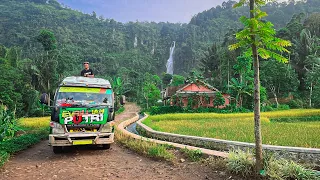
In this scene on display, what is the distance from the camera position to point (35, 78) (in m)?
31.3

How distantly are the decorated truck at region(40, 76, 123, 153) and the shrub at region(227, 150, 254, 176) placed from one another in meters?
3.97

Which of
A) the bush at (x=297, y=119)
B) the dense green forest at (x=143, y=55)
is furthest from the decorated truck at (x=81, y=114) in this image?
the bush at (x=297, y=119)

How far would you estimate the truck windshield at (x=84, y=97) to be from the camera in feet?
24.1

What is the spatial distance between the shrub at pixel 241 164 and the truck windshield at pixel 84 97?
14.4 ft

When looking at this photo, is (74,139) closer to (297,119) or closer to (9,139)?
(9,139)

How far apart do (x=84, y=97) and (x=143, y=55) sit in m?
101

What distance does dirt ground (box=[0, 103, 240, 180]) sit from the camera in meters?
5.28

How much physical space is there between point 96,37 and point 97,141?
10580 centimetres

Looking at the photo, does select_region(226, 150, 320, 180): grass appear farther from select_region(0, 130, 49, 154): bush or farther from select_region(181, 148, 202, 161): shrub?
select_region(0, 130, 49, 154): bush

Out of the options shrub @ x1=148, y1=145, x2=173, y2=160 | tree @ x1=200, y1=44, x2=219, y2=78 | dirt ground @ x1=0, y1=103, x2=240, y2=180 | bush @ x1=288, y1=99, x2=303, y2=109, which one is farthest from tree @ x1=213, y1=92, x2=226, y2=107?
shrub @ x1=148, y1=145, x2=173, y2=160

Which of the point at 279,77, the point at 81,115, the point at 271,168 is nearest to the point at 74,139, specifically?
the point at 81,115

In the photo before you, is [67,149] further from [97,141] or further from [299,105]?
[299,105]

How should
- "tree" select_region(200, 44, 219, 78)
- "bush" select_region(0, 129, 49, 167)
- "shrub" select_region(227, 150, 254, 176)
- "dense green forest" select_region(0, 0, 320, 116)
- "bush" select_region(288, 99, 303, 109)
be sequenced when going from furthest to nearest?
"tree" select_region(200, 44, 219, 78) < "bush" select_region(288, 99, 303, 109) < "dense green forest" select_region(0, 0, 320, 116) < "bush" select_region(0, 129, 49, 167) < "shrub" select_region(227, 150, 254, 176)

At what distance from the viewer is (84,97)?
759cm
